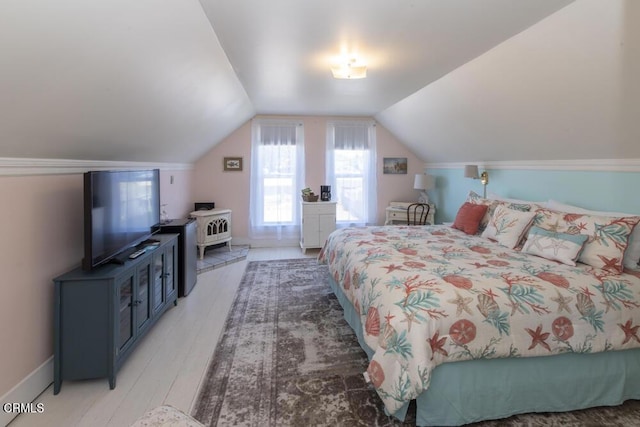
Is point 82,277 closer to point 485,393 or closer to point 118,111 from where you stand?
point 118,111

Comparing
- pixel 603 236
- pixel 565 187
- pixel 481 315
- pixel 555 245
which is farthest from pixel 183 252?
pixel 565 187

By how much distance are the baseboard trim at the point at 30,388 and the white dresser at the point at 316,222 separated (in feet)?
11.7

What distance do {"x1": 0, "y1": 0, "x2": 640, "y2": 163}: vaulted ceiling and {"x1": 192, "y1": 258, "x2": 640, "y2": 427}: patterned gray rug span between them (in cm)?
174

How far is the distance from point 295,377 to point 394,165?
4530 millimetres

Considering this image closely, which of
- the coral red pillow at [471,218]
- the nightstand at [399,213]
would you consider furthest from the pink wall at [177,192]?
the coral red pillow at [471,218]

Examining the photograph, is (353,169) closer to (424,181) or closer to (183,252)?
(424,181)

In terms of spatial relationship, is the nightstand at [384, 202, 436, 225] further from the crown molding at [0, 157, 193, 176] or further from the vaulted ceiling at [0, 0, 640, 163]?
the crown molding at [0, 157, 193, 176]

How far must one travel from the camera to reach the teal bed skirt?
1.66m

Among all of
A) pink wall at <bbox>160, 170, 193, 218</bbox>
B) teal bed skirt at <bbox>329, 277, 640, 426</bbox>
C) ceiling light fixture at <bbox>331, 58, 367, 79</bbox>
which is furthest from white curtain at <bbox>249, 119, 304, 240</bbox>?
teal bed skirt at <bbox>329, 277, 640, 426</bbox>

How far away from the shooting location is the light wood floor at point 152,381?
69.4 inches

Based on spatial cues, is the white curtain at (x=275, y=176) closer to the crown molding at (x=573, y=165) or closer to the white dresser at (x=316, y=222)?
the white dresser at (x=316, y=222)

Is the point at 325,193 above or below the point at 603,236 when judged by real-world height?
above

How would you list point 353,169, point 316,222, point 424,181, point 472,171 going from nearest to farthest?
1. point 472,171
2. point 424,181
3. point 316,222
4. point 353,169

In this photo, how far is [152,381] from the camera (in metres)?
2.07
